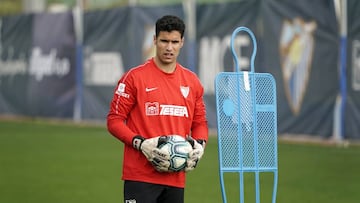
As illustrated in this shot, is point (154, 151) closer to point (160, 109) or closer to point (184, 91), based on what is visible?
point (160, 109)

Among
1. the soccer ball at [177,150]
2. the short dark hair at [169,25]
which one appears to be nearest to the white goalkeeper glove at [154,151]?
the soccer ball at [177,150]

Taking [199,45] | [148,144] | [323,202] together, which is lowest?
[323,202]

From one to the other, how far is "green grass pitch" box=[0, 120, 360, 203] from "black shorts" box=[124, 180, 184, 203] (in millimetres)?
4794

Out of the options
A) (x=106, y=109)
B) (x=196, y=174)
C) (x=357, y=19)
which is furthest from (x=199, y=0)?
(x=196, y=174)

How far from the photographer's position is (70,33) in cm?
2753

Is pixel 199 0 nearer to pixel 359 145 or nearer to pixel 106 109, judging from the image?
pixel 106 109

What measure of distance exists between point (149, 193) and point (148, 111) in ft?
1.96

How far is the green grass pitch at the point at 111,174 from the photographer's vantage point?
12229 mm

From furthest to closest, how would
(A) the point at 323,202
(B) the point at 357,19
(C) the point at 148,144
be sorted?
(B) the point at 357,19, (A) the point at 323,202, (C) the point at 148,144

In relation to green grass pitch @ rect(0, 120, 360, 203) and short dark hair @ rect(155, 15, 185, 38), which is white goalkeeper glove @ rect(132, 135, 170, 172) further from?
green grass pitch @ rect(0, 120, 360, 203)

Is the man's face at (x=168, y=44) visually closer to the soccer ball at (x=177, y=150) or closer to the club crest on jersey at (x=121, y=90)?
the club crest on jersey at (x=121, y=90)

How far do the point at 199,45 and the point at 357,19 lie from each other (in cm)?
530

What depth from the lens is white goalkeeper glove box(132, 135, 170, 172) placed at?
6688mm

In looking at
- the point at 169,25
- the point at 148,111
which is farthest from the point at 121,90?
the point at 169,25
